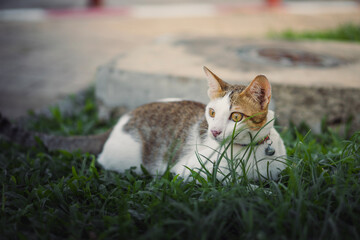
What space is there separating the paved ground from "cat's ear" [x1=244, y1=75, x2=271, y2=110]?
2640 millimetres

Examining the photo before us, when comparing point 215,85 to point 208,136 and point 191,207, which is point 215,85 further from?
point 191,207

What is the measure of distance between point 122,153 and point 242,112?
3.26 feet

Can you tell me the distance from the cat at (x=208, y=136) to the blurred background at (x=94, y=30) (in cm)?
94

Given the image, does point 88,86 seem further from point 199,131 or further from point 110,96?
point 199,131

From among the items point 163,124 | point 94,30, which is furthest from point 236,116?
point 94,30

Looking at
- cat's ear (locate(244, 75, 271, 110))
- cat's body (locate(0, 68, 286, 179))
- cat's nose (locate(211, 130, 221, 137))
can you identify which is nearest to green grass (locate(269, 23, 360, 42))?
cat's body (locate(0, 68, 286, 179))

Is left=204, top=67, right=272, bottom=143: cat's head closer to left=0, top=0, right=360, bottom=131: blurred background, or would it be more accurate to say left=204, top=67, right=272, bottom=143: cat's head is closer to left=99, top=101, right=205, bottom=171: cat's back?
left=99, top=101, right=205, bottom=171: cat's back

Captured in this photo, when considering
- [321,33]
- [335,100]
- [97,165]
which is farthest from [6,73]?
[321,33]

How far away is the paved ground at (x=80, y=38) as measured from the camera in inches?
179

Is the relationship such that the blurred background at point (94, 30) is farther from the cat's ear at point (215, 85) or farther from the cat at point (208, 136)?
the cat's ear at point (215, 85)

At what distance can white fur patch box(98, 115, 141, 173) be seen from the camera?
2416mm

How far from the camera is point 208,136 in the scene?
1.95 metres

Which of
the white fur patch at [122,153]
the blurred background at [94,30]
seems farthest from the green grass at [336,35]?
the white fur patch at [122,153]

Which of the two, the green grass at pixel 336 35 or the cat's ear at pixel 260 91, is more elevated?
the green grass at pixel 336 35
